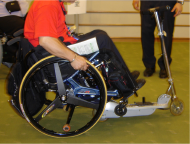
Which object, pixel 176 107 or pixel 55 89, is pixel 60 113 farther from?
pixel 176 107

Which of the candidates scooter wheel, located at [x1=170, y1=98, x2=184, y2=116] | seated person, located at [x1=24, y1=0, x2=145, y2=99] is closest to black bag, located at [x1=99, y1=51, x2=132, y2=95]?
seated person, located at [x1=24, y1=0, x2=145, y2=99]

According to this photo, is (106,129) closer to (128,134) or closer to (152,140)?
(128,134)

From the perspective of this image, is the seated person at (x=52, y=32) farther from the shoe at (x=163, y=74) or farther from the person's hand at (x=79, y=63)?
the shoe at (x=163, y=74)

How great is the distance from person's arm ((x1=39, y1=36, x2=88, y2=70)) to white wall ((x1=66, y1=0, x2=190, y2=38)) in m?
2.77

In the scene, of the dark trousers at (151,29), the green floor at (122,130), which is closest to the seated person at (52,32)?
the green floor at (122,130)

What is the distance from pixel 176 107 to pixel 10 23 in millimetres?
1622

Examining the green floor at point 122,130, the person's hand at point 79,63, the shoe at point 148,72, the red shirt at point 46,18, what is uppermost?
the red shirt at point 46,18

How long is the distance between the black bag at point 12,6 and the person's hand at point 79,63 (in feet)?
4.07

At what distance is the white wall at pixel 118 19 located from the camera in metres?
3.74

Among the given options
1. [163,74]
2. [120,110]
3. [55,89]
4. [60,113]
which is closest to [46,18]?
[55,89]

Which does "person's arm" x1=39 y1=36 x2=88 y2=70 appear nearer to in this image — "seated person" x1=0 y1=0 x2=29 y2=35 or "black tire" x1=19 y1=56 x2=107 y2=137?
"black tire" x1=19 y1=56 x2=107 y2=137

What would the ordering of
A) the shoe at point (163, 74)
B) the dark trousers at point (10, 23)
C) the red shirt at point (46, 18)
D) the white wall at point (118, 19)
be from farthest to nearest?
1. the white wall at point (118, 19)
2. the shoe at point (163, 74)
3. the dark trousers at point (10, 23)
4. the red shirt at point (46, 18)

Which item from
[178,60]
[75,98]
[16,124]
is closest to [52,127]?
[16,124]

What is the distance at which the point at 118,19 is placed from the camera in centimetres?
385
